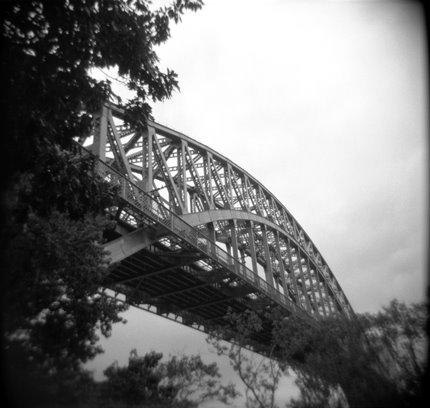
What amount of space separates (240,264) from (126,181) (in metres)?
12.5

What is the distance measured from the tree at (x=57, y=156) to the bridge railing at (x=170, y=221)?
2529mm

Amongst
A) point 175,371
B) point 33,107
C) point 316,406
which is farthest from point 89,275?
point 175,371

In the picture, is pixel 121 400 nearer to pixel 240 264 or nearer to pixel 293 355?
pixel 293 355

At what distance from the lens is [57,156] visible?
26.8ft

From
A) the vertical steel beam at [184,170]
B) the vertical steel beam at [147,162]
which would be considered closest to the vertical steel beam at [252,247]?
the vertical steel beam at [184,170]

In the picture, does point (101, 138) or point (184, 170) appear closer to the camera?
point (101, 138)

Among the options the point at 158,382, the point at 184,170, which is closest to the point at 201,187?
the point at 184,170

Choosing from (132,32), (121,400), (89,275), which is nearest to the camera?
(132,32)

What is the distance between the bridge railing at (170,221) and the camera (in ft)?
53.3

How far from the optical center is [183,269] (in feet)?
72.0

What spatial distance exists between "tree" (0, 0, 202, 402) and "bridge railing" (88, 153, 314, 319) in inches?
99.6

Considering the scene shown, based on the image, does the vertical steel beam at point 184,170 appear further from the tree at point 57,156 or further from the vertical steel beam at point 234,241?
the tree at point 57,156

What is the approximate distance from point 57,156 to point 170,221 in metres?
10.9

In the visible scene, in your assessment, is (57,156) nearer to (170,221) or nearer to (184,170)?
(170,221)
